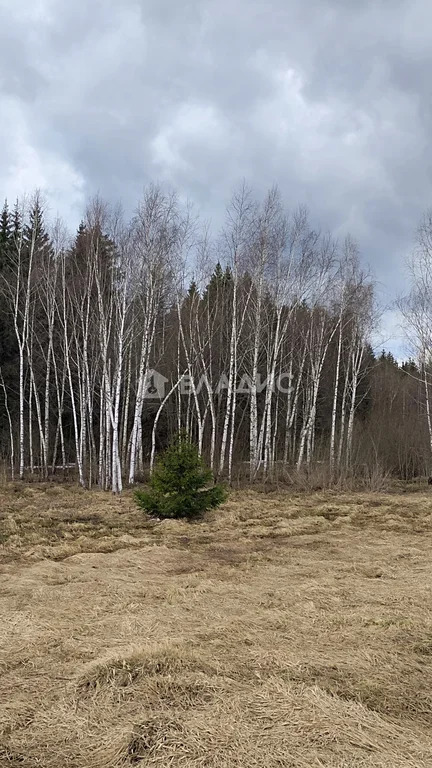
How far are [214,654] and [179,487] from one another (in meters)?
6.66

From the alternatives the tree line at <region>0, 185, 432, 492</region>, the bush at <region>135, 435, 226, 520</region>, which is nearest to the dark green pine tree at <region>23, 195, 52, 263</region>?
the tree line at <region>0, 185, 432, 492</region>

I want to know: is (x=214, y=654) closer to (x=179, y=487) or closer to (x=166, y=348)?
(x=179, y=487)

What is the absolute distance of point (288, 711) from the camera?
2850mm

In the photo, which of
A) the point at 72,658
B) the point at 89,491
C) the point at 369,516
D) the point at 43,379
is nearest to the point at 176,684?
the point at 72,658

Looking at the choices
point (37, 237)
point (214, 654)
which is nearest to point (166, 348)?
point (37, 237)

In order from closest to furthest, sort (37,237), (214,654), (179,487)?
(214,654) < (179,487) < (37,237)

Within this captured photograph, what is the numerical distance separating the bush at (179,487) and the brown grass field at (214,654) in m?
1.93

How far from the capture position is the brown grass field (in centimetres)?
260

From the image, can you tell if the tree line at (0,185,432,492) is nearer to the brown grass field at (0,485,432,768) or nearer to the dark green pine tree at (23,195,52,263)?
the dark green pine tree at (23,195,52,263)

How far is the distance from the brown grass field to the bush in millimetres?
1932

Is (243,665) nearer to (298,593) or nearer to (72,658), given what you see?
(72,658)

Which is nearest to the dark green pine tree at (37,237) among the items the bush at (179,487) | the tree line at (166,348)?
the tree line at (166,348)

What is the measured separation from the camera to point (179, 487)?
10.3 m

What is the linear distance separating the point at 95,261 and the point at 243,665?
1423 cm
